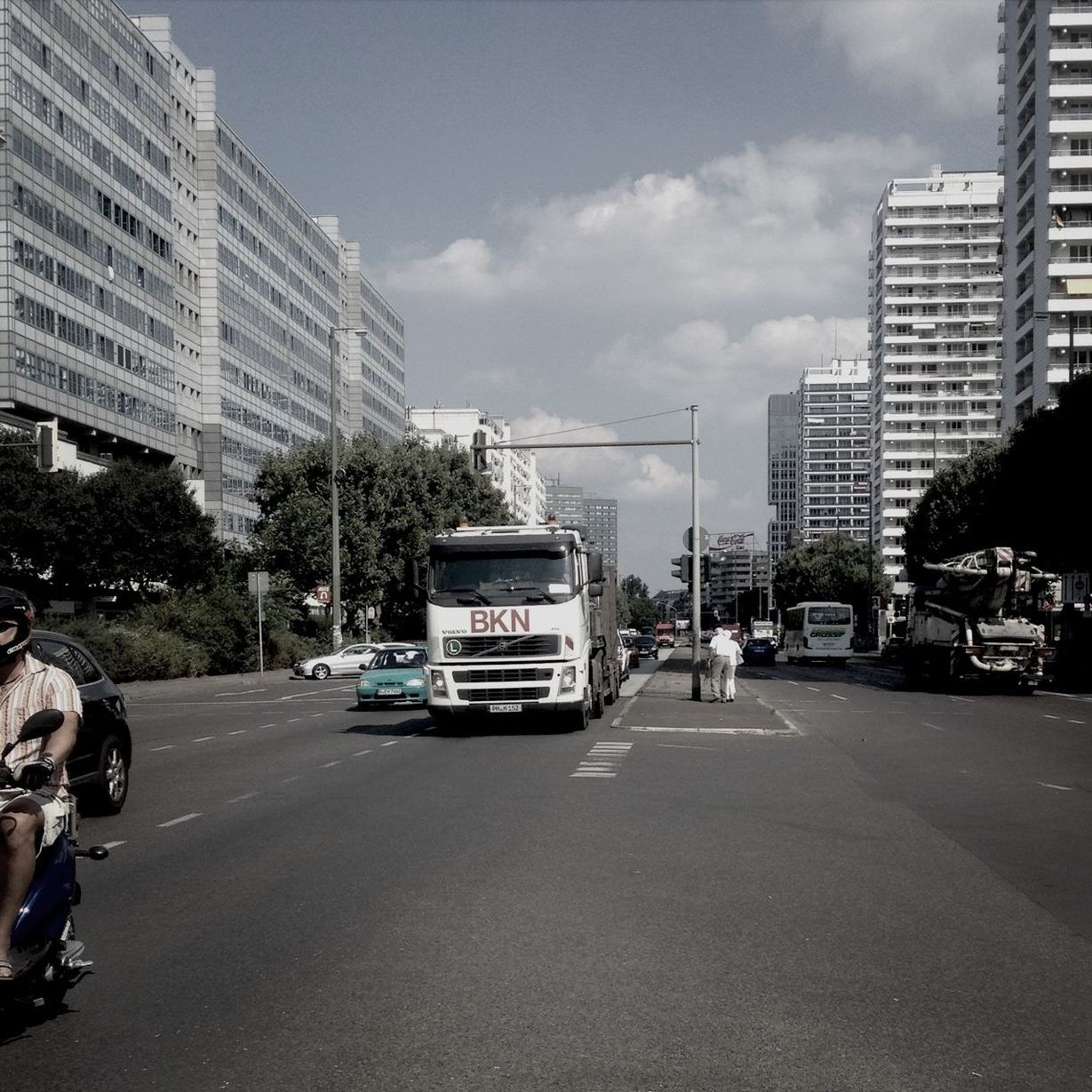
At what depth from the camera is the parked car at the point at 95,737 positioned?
11.8 m

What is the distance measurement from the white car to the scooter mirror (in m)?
42.3

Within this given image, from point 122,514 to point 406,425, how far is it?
96.0 m

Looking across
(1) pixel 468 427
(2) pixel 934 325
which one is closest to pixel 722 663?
(2) pixel 934 325

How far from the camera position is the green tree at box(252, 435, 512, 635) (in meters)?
61.1

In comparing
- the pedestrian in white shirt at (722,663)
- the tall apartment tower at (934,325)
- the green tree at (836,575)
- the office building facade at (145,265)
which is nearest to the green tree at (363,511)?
the office building facade at (145,265)

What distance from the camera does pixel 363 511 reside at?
62.5 meters

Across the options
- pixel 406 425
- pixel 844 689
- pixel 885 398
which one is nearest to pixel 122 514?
pixel 844 689

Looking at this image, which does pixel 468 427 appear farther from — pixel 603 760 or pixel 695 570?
pixel 603 760

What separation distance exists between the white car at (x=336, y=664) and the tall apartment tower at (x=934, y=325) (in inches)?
4069

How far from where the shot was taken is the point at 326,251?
113688 mm

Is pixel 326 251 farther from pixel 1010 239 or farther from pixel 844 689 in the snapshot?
pixel 844 689

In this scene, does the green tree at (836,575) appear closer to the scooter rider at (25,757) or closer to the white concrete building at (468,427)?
the white concrete building at (468,427)

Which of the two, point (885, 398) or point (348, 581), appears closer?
point (348, 581)

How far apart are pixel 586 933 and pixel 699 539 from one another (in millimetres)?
21600
